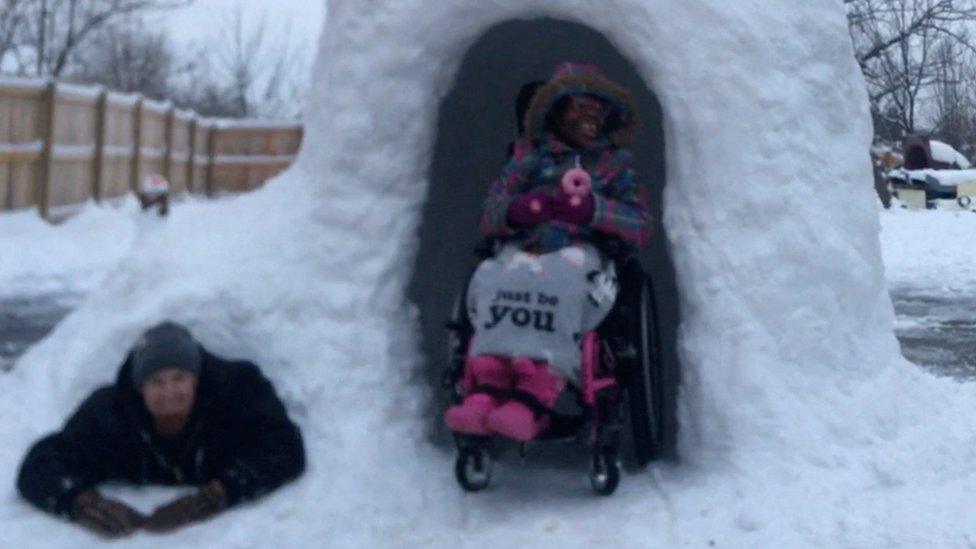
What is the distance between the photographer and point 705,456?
14.6ft

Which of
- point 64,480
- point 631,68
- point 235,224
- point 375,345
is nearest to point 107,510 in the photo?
point 64,480

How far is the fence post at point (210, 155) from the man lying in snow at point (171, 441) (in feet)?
65.7

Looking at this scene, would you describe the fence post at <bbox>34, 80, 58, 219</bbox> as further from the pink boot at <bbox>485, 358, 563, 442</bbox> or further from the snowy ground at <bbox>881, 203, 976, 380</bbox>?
the pink boot at <bbox>485, 358, 563, 442</bbox>

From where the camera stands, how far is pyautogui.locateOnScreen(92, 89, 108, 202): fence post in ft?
56.4

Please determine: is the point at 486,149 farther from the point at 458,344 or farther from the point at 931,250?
the point at 931,250

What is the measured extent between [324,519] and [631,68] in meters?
2.72

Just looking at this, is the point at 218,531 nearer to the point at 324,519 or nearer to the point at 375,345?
the point at 324,519

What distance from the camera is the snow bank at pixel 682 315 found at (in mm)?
4117

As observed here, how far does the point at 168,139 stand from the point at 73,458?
56.8 ft

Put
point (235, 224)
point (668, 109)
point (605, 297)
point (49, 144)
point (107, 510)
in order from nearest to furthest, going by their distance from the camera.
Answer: point (107, 510) < point (605, 297) < point (668, 109) < point (235, 224) < point (49, 144)

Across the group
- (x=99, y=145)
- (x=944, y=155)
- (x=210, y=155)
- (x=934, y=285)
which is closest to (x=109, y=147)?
(x=99, y=145)

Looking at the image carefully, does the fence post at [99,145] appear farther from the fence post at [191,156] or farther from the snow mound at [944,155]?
the snow mound at [944,155]

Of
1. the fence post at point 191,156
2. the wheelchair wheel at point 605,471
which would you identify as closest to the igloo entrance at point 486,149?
the wheelchair wheel at point 605,471

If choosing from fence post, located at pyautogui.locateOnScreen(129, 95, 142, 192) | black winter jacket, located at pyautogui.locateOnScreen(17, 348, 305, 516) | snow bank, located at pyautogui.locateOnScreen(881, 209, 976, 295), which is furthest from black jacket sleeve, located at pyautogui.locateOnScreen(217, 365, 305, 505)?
fence post, located at pyautogui.locateOnScreen(129, 95, 142, 192)
